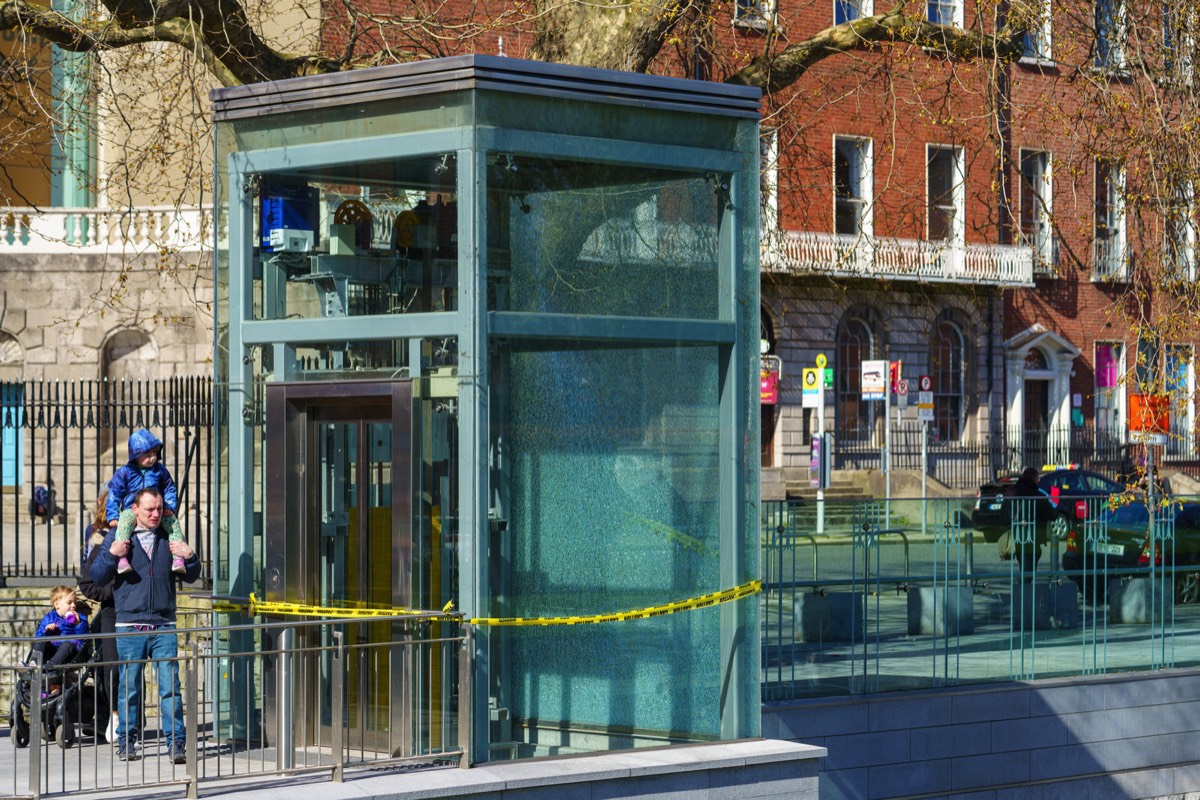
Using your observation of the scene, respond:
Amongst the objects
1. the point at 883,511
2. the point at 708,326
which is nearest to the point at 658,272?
the point at 708,326

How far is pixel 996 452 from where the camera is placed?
43.4 meters

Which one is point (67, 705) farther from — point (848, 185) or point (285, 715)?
point (848, 185)

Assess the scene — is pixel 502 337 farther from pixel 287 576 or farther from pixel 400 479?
pixel 287 576

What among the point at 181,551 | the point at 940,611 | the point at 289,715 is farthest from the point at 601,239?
the point at 940,611

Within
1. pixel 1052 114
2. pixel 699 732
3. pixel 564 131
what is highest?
pixel 1052 114

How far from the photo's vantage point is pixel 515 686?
9234 mm

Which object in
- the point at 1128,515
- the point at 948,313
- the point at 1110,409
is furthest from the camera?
the point at 1110,409

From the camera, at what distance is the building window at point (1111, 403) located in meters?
44.6

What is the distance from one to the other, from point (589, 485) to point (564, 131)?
182 centimetres

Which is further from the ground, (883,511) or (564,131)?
(564,131)

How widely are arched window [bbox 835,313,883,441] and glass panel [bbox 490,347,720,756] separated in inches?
1240

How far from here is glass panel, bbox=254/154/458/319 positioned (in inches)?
362

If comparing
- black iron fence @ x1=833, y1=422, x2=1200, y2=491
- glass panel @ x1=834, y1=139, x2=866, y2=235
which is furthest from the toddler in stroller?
→ black iron fence @ x1=833, y1=422, x2=1200, y2=491

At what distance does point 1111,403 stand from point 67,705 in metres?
39.1
